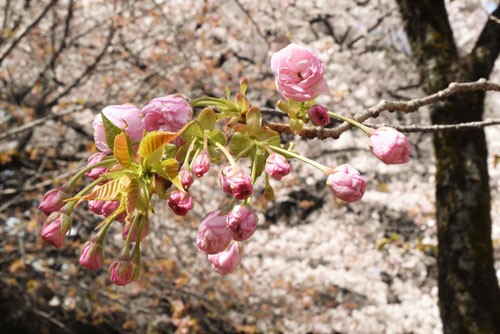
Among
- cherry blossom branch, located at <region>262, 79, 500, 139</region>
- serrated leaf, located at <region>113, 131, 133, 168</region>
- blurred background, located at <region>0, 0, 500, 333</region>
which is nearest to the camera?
serrated leaf, located at <region>113, 131, 133, 168</region>

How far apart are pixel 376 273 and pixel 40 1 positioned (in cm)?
460

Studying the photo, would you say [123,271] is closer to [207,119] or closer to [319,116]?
[207,119]

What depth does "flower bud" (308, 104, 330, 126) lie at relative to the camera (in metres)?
0.71

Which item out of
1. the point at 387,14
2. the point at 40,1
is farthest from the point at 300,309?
the point at 40,1

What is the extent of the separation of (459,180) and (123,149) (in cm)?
181

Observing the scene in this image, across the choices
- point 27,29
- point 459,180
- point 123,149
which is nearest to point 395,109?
point 123,149

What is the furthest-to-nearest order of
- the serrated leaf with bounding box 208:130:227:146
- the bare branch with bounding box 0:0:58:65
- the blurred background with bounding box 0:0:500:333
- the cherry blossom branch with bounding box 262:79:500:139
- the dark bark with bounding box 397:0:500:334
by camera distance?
1. the blurred background with bounding box 0:0:500:333
2. the bare branch with bounding box 0:0:58:65
3. the dark bark with bounding box 397:0:500:334
4. the cherry blossom branch with bounding box 262:79:500:139
5. the serrated leaf with bounding box 208:130:227:146

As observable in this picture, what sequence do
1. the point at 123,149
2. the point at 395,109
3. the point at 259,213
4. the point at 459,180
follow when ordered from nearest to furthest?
the point at 123,149, the point at 395,109, the point at 459,180, the point at 259,213

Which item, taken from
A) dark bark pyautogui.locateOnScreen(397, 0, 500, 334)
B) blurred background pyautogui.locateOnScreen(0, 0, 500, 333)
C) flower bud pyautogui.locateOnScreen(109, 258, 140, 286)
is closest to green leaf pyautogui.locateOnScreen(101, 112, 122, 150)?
flower bud pyautogui.locateOnScreen(109, 258, 140, 286)

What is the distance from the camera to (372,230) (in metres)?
5.01

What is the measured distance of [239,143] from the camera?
2.20 feet

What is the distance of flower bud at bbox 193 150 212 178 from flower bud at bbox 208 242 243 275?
0.65 ft

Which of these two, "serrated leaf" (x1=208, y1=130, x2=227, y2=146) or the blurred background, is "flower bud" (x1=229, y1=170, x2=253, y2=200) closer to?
"serrated leaf" (x1=208, y1=130, x2=227, y2=146)

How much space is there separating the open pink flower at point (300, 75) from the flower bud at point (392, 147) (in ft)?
0.40
